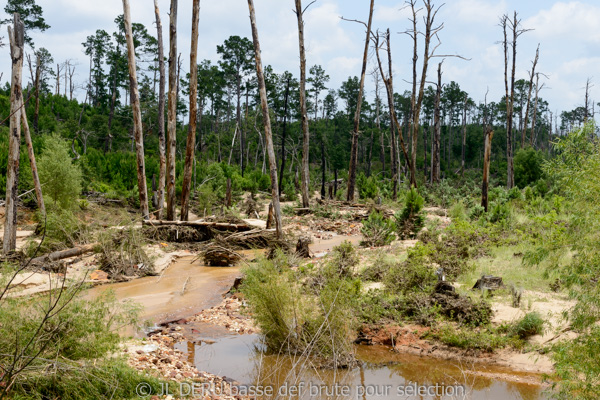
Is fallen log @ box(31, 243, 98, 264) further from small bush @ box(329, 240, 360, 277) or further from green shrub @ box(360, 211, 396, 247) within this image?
green shrub @ box(360, 211, 396, 247)

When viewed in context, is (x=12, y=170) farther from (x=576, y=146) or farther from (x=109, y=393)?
(x=576, y=146)

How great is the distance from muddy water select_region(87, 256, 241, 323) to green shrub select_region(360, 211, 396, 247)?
12.3 feet

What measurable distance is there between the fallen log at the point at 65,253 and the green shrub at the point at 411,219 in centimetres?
804

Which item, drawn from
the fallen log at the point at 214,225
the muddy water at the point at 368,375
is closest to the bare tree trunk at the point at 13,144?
the fallen log at the point at 214,225

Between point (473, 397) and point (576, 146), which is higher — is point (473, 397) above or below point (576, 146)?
below

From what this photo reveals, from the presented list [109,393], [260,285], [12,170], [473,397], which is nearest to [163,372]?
[109,393]

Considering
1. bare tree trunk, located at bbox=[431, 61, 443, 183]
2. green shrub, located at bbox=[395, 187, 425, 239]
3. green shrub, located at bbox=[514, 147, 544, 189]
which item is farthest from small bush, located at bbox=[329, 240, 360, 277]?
green shrub, located at bbox=[514, 147, 544, 189]

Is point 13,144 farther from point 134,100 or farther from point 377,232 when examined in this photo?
point 377,232

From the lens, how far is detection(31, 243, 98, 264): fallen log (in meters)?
Result: 10.1

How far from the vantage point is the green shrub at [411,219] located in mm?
14062

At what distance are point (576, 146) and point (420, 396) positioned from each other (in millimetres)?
2974

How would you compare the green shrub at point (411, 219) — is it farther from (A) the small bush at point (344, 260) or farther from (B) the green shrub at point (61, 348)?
(B) the green shrub at point (61, 348)

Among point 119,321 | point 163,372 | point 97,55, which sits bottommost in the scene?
point 163,372

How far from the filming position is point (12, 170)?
35.8 ft
